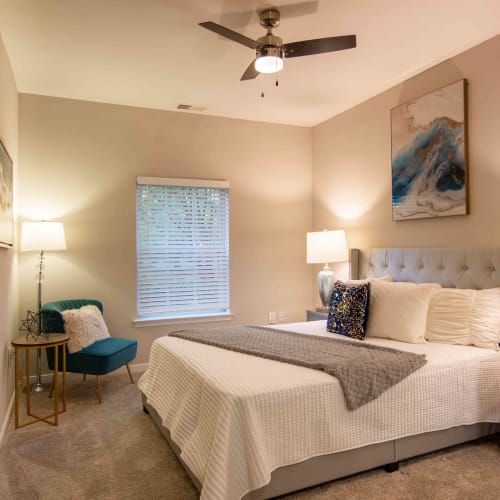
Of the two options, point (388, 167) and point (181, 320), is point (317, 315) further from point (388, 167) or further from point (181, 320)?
point (388, 167)

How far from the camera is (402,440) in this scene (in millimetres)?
2369

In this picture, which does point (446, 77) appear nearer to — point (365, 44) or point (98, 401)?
point (365, 44)

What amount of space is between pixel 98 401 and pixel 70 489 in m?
1.31

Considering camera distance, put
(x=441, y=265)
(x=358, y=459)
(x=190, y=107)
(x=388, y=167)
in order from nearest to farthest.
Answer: (x=358, y=459) → (x=441, y=265) → (x=388, y=167) → (x=190, y=107)

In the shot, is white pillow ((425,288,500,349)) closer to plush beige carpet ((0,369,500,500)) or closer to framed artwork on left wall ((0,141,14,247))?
plush beige carpet ((0,369,500,500))

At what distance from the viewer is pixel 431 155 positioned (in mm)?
3533

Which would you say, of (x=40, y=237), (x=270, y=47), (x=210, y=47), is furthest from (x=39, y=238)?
(x=270, y=47)

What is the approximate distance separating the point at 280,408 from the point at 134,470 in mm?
1044

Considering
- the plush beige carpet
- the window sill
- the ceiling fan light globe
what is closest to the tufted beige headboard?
the plush beige carpet

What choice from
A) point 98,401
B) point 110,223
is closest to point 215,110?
point 110,223

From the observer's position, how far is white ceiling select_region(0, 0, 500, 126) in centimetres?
263

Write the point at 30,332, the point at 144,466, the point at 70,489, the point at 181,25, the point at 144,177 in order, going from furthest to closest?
the point at 144,177, the point at 30,332, the point at 181,25, the point at 144,466, the point at 70,489

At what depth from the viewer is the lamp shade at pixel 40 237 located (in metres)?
3.59

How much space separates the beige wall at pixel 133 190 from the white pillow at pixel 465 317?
2.32 m
